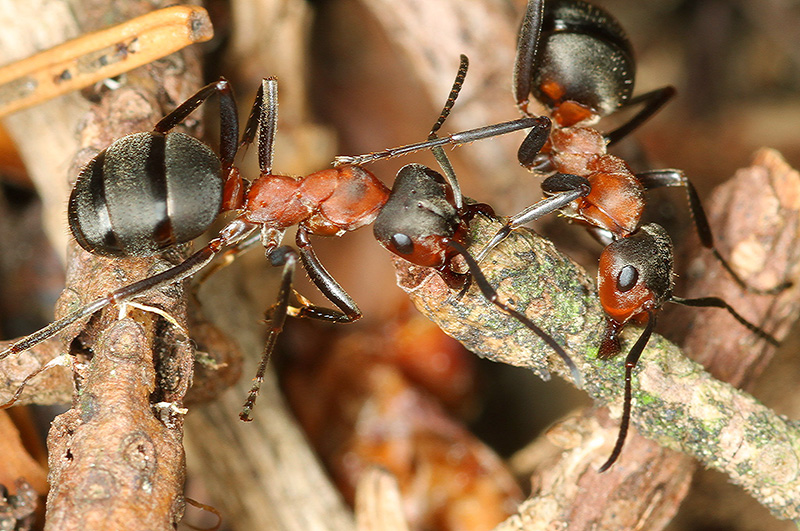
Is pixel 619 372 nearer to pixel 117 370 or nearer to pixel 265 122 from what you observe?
pixel 117 370

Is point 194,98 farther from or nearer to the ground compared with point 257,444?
farther from the ground

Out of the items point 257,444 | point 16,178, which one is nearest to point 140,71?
point 16,178

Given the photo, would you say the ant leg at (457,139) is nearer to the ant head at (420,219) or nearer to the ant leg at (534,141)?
the ant head at (420,219)

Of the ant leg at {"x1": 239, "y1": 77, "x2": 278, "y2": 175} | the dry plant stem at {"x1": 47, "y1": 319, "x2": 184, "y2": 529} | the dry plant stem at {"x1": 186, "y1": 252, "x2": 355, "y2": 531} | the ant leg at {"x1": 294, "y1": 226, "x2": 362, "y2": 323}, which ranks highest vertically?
the ant leg at {"x1": 239, "y1": 77, "x2": 278, "y2": 175}

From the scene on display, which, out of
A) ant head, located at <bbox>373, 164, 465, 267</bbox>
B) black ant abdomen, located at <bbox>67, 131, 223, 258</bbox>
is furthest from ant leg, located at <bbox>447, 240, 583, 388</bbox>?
black ant abdomen, located at <bbox>67, 131, 223, 258</bbox>

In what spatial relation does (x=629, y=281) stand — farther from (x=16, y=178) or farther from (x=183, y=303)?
(x=16, y=178)

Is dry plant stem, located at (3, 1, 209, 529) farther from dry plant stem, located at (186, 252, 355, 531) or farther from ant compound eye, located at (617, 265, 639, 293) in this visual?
ant compound eye, located at (617, 265, 639, 293)
